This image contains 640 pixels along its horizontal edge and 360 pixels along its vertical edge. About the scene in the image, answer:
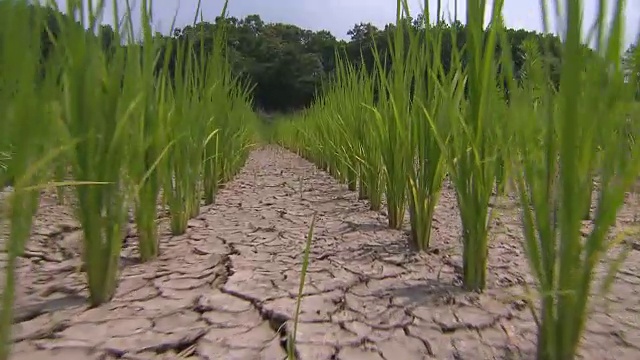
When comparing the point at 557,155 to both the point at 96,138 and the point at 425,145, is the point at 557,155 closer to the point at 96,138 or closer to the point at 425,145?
the point at 425,145

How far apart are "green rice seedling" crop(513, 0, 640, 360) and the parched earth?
2.3 inches

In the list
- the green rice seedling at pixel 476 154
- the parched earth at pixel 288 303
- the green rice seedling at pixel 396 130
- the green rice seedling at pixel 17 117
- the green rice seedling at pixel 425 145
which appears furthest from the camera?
the green rice seedling at pixel 396 130

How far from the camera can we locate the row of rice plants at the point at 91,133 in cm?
44

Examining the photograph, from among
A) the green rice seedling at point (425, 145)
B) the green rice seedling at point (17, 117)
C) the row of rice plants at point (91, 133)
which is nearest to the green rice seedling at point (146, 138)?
the row of rice plants at point (91, 133)

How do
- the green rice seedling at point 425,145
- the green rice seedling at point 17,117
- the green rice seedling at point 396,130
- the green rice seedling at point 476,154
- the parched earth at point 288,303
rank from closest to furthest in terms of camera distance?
the green rice seedling at point 17,117 → the parched earth at point 288,303 → the green rice seedling at point 476,154 → the green rice seedling at point 425,145 → the green rice seedling at point 396,130

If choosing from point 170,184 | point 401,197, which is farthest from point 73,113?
point 401,197

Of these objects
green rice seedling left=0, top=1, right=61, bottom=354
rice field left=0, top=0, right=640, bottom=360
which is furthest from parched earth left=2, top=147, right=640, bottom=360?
green rice seedling left=0, top=1, right=61, bottom=354

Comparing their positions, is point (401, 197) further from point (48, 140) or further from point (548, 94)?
point (48, 140)

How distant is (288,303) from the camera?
82 centimetres

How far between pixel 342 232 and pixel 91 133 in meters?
0.78

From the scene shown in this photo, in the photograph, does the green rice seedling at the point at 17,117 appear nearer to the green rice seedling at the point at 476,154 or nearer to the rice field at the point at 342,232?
the rice field at the point at 342,232

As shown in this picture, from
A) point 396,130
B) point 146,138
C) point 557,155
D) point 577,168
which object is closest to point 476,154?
point 557,155

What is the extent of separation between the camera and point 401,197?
51.4 inches

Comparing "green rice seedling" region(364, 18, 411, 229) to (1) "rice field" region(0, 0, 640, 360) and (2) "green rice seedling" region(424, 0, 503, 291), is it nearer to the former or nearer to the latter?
(1) "rice field" region(0, 0, 640, 360)
